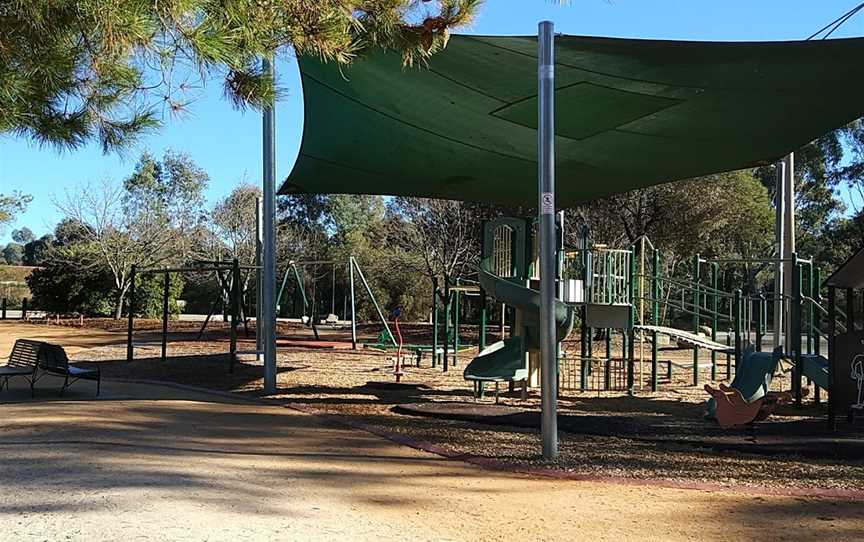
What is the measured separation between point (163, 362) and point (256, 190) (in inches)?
818

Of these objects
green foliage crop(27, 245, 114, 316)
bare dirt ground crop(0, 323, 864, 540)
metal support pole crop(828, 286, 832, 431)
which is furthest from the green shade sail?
green foliage crop(27, 245, 114, 316)

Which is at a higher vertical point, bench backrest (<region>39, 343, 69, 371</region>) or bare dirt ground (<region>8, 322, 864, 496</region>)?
bench backrest (<region>39, 343, 69, 371</region>)

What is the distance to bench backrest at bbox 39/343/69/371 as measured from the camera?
11.0m

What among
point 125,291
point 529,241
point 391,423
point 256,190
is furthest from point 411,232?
point 391,423

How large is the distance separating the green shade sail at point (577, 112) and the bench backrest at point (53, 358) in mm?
4336

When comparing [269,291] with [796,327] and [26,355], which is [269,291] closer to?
[26,355]

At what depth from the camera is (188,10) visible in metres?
4.76

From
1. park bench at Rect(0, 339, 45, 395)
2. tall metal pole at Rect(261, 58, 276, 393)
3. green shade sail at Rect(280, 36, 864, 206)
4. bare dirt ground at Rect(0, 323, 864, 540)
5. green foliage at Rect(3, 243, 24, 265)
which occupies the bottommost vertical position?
bare dirt ground at Rect(0, 323, 864, 540)

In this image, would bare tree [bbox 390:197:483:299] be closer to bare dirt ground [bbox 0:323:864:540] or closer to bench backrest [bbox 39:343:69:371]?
bench backrest [bbox 39:343:69:371]

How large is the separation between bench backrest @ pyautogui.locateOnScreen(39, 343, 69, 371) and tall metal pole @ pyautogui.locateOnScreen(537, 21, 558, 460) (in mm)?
6942

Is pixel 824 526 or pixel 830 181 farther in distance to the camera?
pixel 830 181

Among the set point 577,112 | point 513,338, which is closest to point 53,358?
point 513,338

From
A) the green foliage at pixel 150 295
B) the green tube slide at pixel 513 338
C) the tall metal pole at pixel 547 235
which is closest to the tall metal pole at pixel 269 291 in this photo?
the green tube slide at pixel 513 338

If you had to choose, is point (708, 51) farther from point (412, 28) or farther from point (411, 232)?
point (411, 232)
